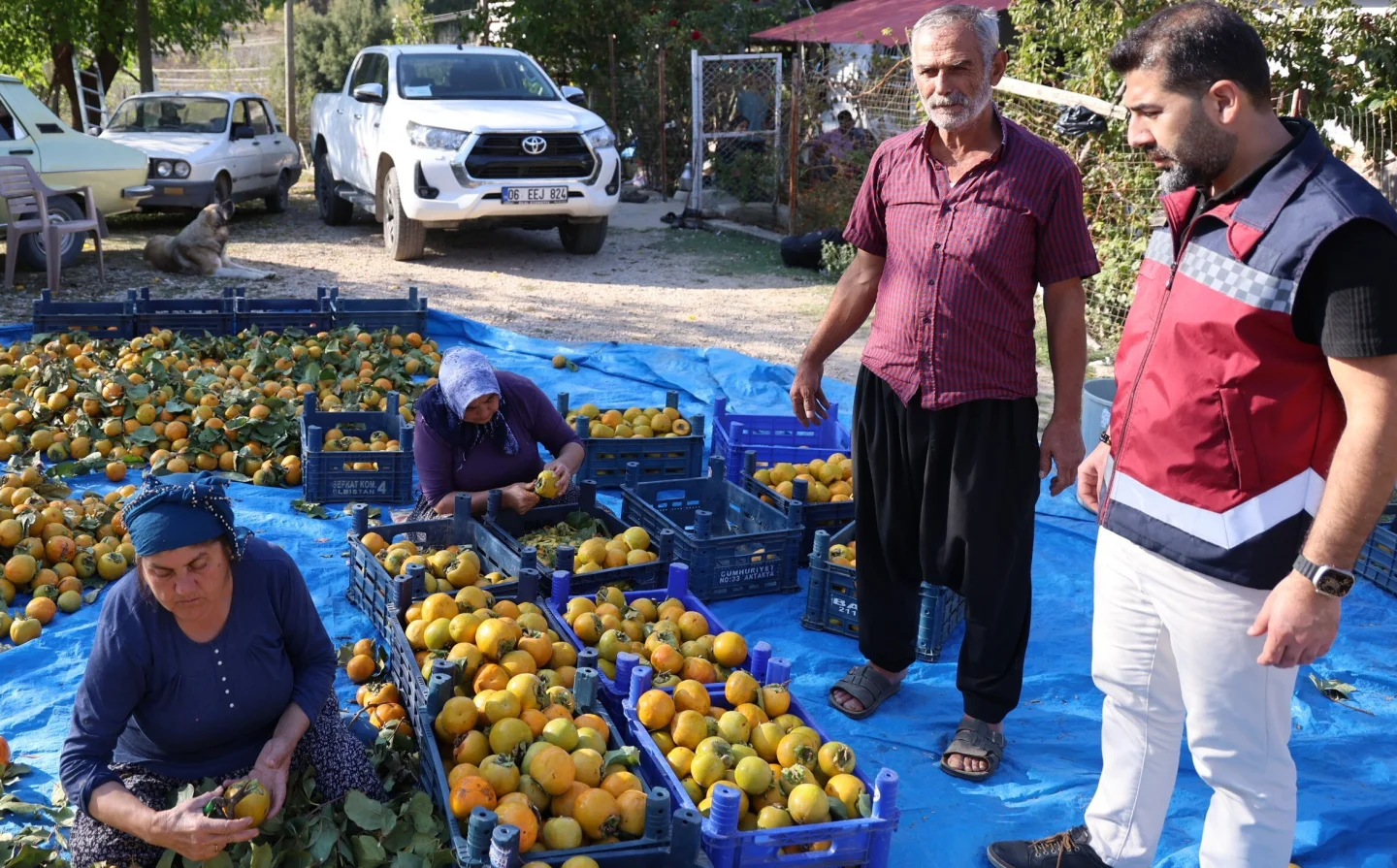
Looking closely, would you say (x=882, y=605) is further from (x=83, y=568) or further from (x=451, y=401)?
(x=83, y=568)

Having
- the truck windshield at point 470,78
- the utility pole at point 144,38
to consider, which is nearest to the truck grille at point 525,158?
the truck windshield at point 470,78

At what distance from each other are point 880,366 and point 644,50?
16145 mm

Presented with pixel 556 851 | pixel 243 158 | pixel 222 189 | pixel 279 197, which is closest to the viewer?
pixel 556 851

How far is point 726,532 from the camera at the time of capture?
547cm

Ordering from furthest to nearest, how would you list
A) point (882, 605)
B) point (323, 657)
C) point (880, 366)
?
point (882, 605)
point (880, 366)
point (323, 657)

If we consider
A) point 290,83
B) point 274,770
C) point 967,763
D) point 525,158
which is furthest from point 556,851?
point 290,83

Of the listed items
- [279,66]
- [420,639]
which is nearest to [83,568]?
[420,639]

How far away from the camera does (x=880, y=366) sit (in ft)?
11.6

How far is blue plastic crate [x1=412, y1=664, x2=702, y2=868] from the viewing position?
2598 millimetres

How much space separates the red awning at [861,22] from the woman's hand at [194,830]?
13.8 meters

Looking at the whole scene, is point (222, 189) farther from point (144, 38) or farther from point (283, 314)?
point (283, 314)

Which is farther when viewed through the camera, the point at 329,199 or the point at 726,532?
the point at 329,199

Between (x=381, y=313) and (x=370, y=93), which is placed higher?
(x=370, y=93)

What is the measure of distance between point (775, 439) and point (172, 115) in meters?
Result: 11.6
